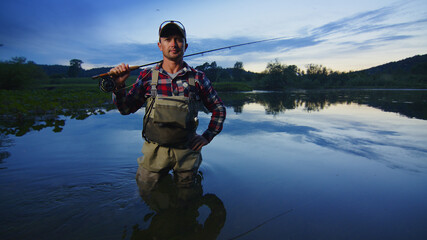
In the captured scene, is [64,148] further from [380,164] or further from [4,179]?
[380,164]

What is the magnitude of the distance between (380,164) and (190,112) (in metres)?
3.58

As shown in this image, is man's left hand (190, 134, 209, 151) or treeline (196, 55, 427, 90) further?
treeline (196, 55, 427, 90)

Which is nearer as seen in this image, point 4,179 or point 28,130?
point 4,179

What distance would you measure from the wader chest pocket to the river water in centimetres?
92

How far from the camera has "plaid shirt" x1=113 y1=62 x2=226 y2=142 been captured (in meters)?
2.60

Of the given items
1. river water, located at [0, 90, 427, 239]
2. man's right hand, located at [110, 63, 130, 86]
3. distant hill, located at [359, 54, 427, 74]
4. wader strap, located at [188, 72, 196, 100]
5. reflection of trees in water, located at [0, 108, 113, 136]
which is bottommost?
river water, located at [0, 90, 427, 239]

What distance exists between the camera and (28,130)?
253 inches

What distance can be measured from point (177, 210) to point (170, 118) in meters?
1.06

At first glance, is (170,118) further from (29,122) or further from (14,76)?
(14,76)

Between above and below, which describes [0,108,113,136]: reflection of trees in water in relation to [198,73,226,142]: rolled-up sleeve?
below

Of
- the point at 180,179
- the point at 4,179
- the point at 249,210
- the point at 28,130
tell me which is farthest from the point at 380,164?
the point at 28,130

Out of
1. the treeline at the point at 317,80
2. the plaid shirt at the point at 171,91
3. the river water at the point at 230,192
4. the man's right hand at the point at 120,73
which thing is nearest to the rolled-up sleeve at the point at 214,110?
the plaid shirt at the point at 171,91

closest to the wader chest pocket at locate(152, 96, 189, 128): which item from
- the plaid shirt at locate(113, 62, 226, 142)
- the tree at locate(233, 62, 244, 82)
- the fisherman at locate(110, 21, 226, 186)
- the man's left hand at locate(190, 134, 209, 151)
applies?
the fisherman at locate(110, 21, 226, 186)

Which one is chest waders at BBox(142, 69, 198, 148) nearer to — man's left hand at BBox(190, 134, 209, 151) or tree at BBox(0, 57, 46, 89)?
man's left hand at BBox(190, 134, 209, 151)
